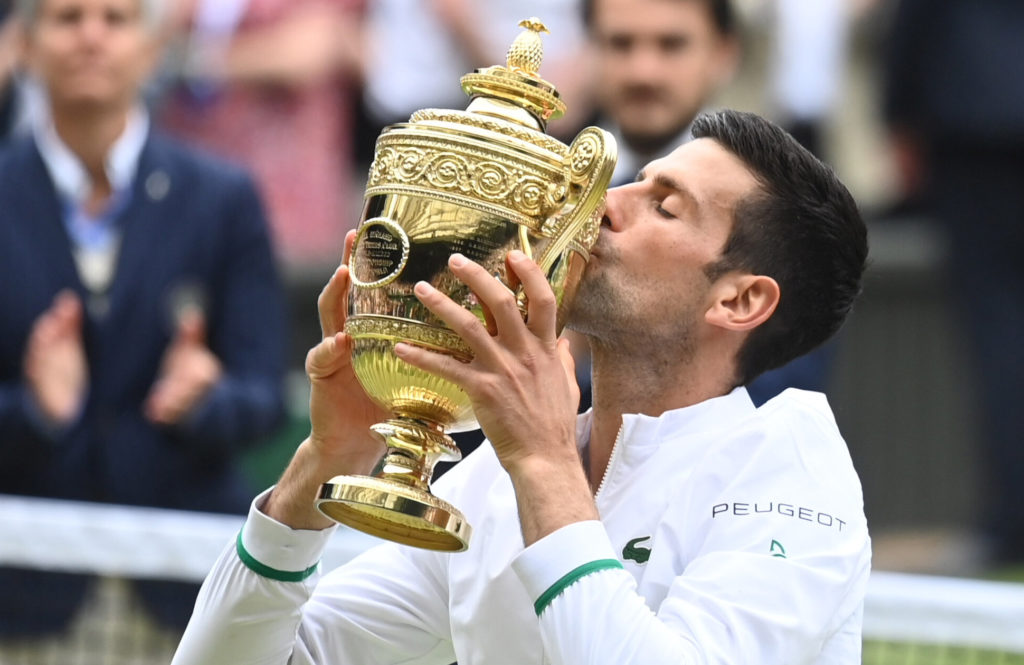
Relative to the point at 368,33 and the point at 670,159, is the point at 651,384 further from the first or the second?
the point at 368,33

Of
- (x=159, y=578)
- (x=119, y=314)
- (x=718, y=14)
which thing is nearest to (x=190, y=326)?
(x=119, y=314)

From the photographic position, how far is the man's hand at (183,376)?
22.5 feet

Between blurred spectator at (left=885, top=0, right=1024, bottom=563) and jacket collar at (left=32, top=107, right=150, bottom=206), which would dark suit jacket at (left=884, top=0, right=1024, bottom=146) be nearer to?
blurred spectator at (left=885, top=0, right=1024, bottom=563)

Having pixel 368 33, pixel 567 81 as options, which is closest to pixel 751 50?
pixel 567 81

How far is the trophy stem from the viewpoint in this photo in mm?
3684

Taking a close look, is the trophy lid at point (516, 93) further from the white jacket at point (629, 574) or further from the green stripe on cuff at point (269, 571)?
the green stripe on cuff at point (269, 571)

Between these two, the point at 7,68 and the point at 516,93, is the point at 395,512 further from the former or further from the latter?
the point at 7,68

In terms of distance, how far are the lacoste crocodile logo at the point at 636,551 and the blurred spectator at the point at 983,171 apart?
5.05m

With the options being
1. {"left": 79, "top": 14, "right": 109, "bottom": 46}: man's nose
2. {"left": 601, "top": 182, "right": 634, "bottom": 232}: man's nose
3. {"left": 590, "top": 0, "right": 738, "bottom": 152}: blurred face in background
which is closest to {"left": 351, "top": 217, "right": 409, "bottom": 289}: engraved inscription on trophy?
{"left": 601, "top": 182, "right": 634, "bottom": 232}: man's nose

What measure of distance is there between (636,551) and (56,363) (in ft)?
11.4

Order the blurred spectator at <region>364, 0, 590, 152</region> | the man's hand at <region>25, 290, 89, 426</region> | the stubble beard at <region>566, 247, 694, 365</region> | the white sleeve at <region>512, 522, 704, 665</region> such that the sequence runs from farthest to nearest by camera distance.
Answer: the blurred spectator at <region>364, 0, 590, 152</region>, the man's hand at <region>25, 290, 89, 426</region>, the stubble beard at <region>566, 247, 694, 365</region>, the white sleeve at <region>512, 522, 704, 665</region>

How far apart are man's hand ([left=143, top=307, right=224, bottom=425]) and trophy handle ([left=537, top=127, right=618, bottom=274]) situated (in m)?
3.29

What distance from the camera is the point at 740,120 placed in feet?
13.7

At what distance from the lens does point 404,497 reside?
3.68 m
